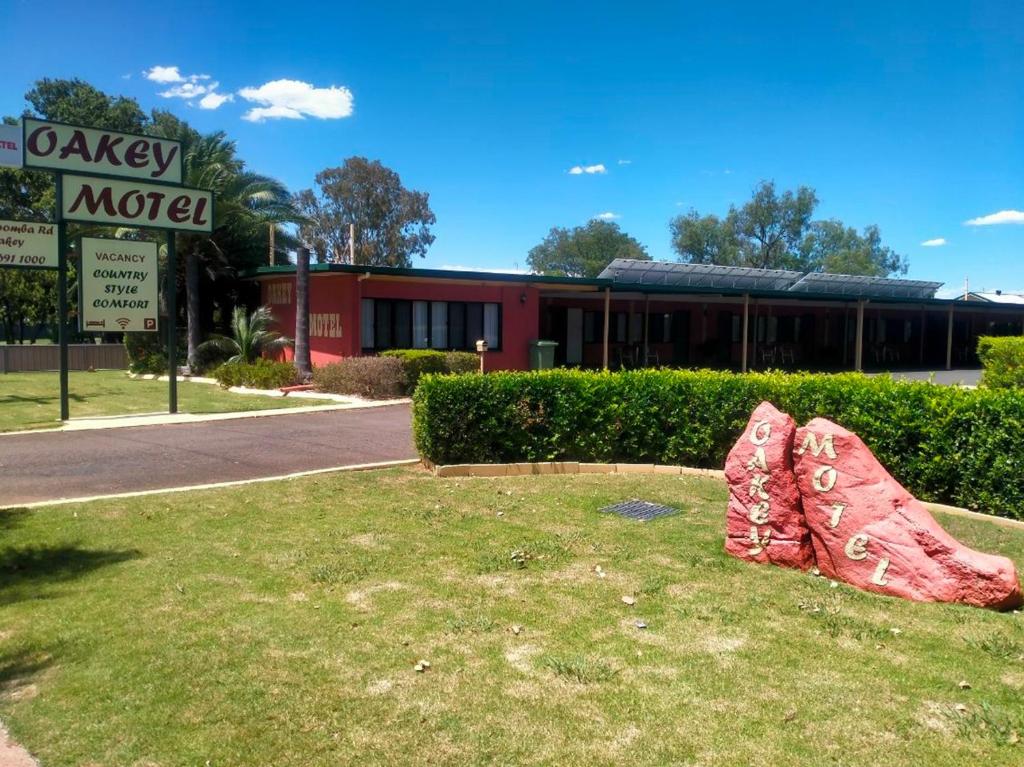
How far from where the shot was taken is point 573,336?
27.8 m

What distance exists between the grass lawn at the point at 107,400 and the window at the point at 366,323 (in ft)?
11.2

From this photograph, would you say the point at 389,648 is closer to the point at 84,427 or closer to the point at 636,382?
the point at 636,382

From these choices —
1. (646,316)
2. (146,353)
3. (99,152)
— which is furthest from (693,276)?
(99,152)

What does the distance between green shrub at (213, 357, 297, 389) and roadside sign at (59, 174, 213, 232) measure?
5267mm

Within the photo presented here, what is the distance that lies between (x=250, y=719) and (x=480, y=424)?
19.6ft

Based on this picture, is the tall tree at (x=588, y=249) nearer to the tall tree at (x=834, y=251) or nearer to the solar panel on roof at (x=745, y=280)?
the tall tree at (x=834, y=251)

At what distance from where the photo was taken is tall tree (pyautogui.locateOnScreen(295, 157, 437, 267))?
56.6 metres

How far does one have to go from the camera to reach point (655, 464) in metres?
9.52

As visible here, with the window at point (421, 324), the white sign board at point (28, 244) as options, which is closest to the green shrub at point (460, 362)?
the window at point (421, 324)

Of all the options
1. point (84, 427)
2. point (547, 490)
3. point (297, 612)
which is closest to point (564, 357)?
point (84, 427)

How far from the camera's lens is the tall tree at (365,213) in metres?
56.6

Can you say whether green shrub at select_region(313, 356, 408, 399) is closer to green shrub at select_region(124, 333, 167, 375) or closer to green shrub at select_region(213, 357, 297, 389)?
green shrub at select_region(213, 357, 297, 389)

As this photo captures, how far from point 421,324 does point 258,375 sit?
4497 mm

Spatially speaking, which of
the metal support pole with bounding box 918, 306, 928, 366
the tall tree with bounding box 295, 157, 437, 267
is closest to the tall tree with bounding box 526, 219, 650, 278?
the tall tree with bounding box 295, 157, 437, 267
